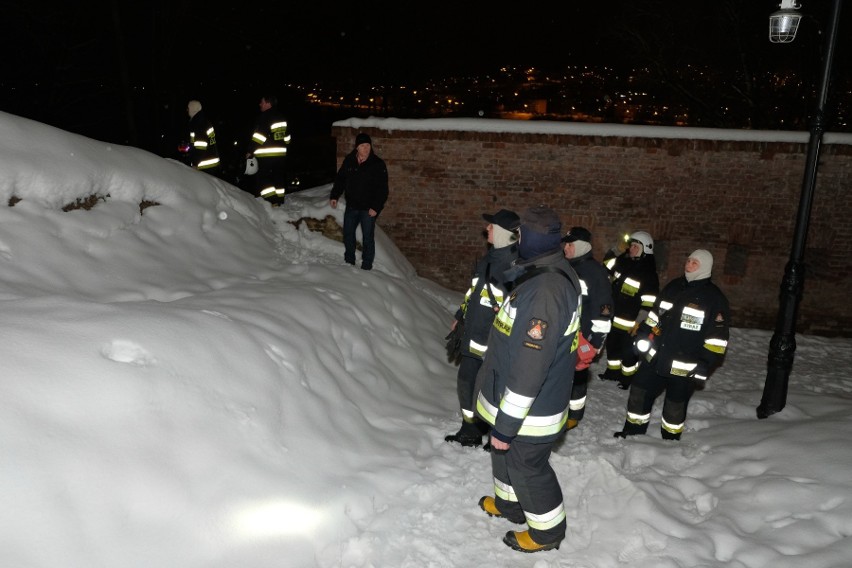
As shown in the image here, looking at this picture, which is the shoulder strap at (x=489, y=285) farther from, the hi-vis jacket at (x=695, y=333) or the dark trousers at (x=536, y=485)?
the hi-vis jacket at (x=695, y=333)

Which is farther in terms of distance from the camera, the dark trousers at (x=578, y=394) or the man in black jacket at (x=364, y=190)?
the man in black jacket at (x=364, y=190)

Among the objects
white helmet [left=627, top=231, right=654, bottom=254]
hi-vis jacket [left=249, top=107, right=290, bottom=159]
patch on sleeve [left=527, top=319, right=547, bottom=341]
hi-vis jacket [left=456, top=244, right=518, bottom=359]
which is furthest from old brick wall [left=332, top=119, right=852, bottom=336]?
patch on sleeve [left=527, top=319, right=547, bottom=341]

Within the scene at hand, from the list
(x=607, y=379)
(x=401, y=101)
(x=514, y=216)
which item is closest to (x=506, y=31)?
(x=401, y=101)

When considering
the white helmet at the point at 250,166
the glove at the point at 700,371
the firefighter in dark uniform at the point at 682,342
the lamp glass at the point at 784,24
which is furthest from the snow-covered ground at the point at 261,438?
the lamp glass at the point at 784,24

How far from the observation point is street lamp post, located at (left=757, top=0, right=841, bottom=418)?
580 centimetres

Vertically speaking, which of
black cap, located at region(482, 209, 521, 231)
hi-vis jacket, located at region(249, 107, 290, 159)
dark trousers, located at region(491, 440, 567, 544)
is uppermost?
hi-vis jacket, located at region(249, 107, 290, 159)

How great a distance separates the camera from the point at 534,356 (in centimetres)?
323

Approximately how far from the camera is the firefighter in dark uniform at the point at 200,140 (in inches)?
334

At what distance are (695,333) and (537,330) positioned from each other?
2462mm

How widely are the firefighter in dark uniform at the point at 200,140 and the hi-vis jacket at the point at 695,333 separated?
6.99 meters

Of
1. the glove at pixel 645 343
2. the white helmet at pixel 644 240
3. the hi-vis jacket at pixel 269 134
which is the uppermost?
the hi-vis jacket at pixel 269 134

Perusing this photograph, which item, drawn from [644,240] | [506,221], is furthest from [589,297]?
[644,240]

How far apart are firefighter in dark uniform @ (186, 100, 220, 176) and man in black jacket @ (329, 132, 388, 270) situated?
8.02 feet

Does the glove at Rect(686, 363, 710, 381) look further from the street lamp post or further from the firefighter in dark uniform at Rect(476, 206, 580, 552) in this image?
the firefighter in dark uniform at Rect(476, 206, 580, 552)
